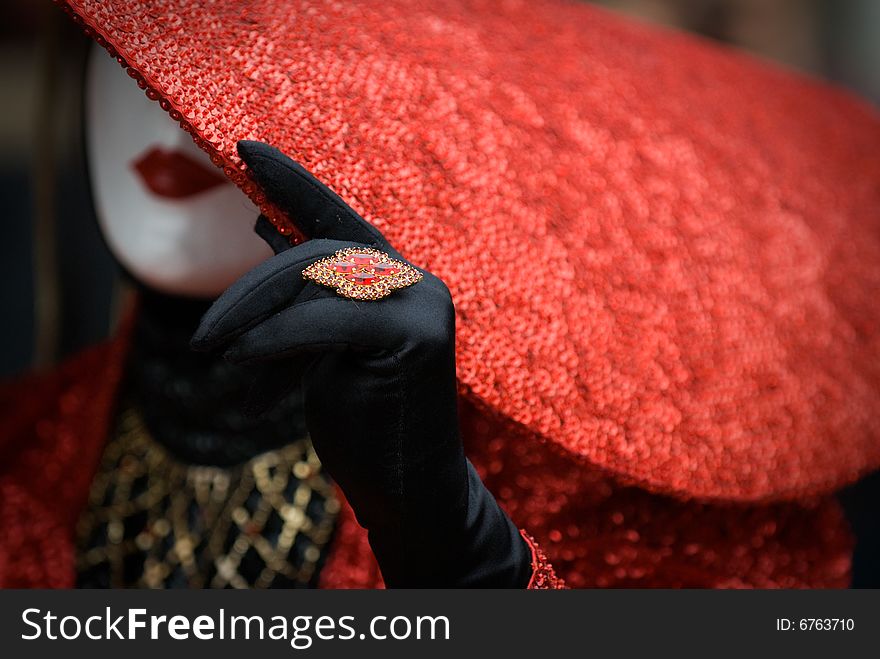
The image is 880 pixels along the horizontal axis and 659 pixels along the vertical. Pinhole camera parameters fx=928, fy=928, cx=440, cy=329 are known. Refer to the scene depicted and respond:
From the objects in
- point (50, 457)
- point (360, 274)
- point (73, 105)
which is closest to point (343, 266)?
point (360, 274)

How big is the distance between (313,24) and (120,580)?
535 millimetres

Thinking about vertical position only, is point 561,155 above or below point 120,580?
above

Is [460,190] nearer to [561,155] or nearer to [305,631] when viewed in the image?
[561,155]

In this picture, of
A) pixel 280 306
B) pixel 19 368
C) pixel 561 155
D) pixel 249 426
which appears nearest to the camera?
pixel 280 306

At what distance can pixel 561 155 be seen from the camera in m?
0.71

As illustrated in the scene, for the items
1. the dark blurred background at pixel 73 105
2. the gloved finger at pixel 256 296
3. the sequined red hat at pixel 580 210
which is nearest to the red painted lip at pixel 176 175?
the sequined red hat at pixel 580 210

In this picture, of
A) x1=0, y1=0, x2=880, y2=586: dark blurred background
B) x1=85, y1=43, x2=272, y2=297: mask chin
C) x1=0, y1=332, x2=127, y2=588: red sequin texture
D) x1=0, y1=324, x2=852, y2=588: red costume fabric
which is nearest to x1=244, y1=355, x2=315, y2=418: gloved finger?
x1=0, y1=324, x2=852, y2=588: red costume fabric

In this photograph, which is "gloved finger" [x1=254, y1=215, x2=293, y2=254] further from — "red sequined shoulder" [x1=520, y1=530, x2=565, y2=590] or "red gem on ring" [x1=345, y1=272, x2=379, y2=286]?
"red sequined shoulder" [x1=520, y1=530, x2=565, y2=590]

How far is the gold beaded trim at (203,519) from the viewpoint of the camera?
0.80 meters

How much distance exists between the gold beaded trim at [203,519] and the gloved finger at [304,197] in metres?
0.33

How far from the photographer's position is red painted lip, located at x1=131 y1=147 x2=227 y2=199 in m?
0.73

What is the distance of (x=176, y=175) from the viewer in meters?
0.74

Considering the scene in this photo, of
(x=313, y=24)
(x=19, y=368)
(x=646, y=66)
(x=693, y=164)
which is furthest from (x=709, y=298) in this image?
(x=19, y=368)

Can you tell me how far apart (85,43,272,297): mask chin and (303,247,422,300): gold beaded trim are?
0.26 metres
